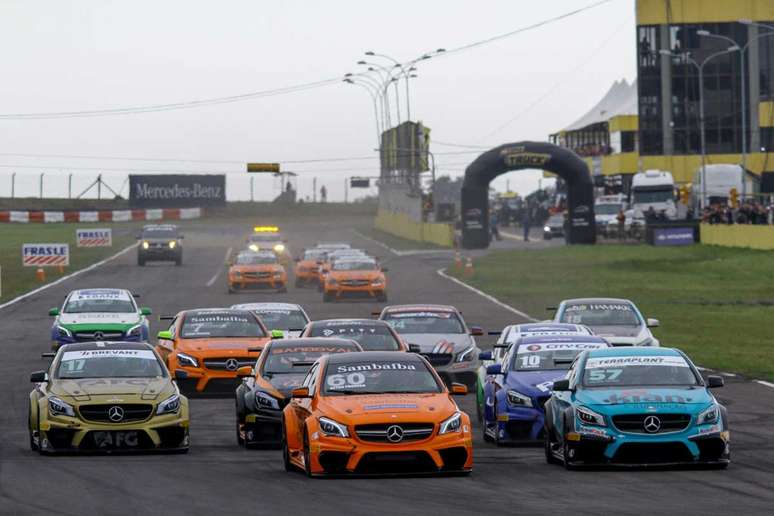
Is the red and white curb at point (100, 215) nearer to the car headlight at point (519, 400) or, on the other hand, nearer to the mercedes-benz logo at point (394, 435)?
the car headlight at point (519, 400)

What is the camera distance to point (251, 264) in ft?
177

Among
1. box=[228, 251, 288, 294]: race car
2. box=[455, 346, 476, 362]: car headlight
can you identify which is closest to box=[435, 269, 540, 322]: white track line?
box=[228, 251, 288, 294]: race car

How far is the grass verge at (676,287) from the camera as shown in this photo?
33903 mm

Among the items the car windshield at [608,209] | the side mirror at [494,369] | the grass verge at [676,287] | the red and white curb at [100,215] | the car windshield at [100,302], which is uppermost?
the red and white curb at [100,215]

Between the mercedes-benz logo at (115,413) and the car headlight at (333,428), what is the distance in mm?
3572

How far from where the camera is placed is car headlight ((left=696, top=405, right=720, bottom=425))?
603 inches

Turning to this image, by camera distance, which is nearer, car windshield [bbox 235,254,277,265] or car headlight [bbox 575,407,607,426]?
car headlight [bbox 575,407,607,426]

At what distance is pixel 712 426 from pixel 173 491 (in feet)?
17.2

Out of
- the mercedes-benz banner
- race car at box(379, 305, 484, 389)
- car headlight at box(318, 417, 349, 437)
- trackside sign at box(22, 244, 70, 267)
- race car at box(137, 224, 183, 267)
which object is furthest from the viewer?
the mercedes-benz banner

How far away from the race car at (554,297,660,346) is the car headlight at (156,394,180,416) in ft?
36.3

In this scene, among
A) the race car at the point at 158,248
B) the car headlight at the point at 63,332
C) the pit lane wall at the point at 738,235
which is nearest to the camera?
the car headlight at the point at 63,332

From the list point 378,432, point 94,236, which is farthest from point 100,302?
point 94,236

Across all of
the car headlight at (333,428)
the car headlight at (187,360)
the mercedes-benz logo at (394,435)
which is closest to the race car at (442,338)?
the car headlight at (187,360)

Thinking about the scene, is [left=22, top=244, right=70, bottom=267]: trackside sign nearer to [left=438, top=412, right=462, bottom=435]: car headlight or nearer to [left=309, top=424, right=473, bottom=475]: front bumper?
[left=309, top=424, right=473, bottom=475]: front bumper
